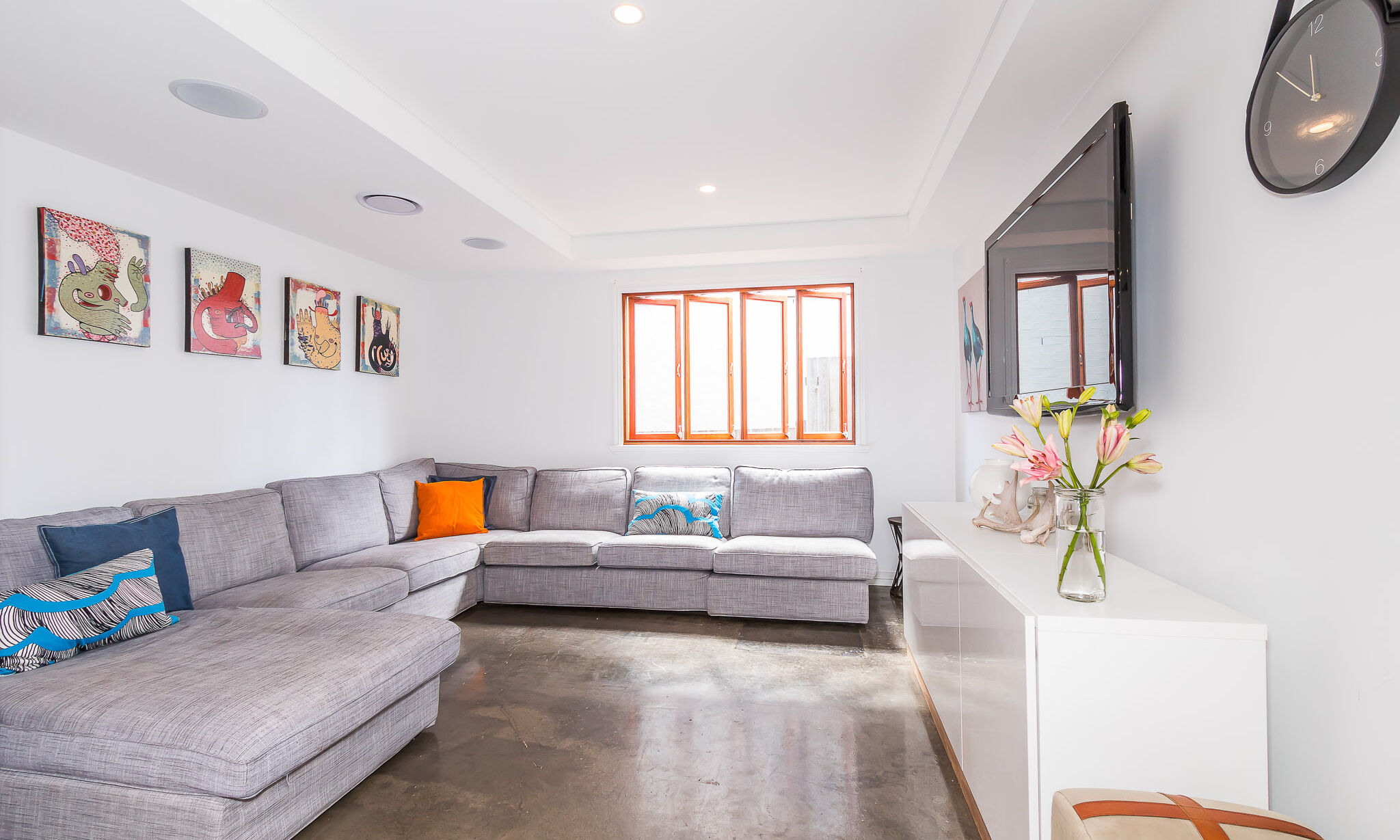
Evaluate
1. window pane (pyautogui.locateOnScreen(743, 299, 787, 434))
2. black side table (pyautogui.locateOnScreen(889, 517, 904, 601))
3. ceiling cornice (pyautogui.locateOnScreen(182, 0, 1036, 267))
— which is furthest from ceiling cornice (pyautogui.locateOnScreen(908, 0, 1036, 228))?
black side table (pyautogui.locateOnScreen(889, 517, 904, 601))

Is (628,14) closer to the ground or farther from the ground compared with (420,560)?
farther from the ground

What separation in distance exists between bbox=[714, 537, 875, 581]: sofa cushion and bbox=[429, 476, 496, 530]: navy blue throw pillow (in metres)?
1.82

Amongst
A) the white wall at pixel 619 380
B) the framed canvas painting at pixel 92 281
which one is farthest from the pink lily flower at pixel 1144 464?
the framed canvas painting at pixel 92 281

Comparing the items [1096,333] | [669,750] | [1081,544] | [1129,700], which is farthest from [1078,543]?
[669,750]

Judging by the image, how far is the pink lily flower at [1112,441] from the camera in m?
1.48

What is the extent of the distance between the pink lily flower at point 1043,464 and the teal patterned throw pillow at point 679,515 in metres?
2.86

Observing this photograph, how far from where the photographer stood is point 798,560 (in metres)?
3.77

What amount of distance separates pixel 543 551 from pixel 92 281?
2544mm

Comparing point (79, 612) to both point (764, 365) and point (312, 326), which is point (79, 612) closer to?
point (312, 326)

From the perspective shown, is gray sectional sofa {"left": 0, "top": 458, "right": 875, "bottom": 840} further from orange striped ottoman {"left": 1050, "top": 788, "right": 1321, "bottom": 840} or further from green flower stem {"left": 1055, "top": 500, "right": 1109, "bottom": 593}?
green flower stem {"left": 1055, "top": 500, "right": 1109, "bottom": 593}

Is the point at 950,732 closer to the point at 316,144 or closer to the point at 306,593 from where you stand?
the point at 306,593

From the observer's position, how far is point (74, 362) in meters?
2.78

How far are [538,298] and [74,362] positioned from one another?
2920 mm

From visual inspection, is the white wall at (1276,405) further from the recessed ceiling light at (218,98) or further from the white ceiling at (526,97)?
the recessed ceiling light at (218,98)
